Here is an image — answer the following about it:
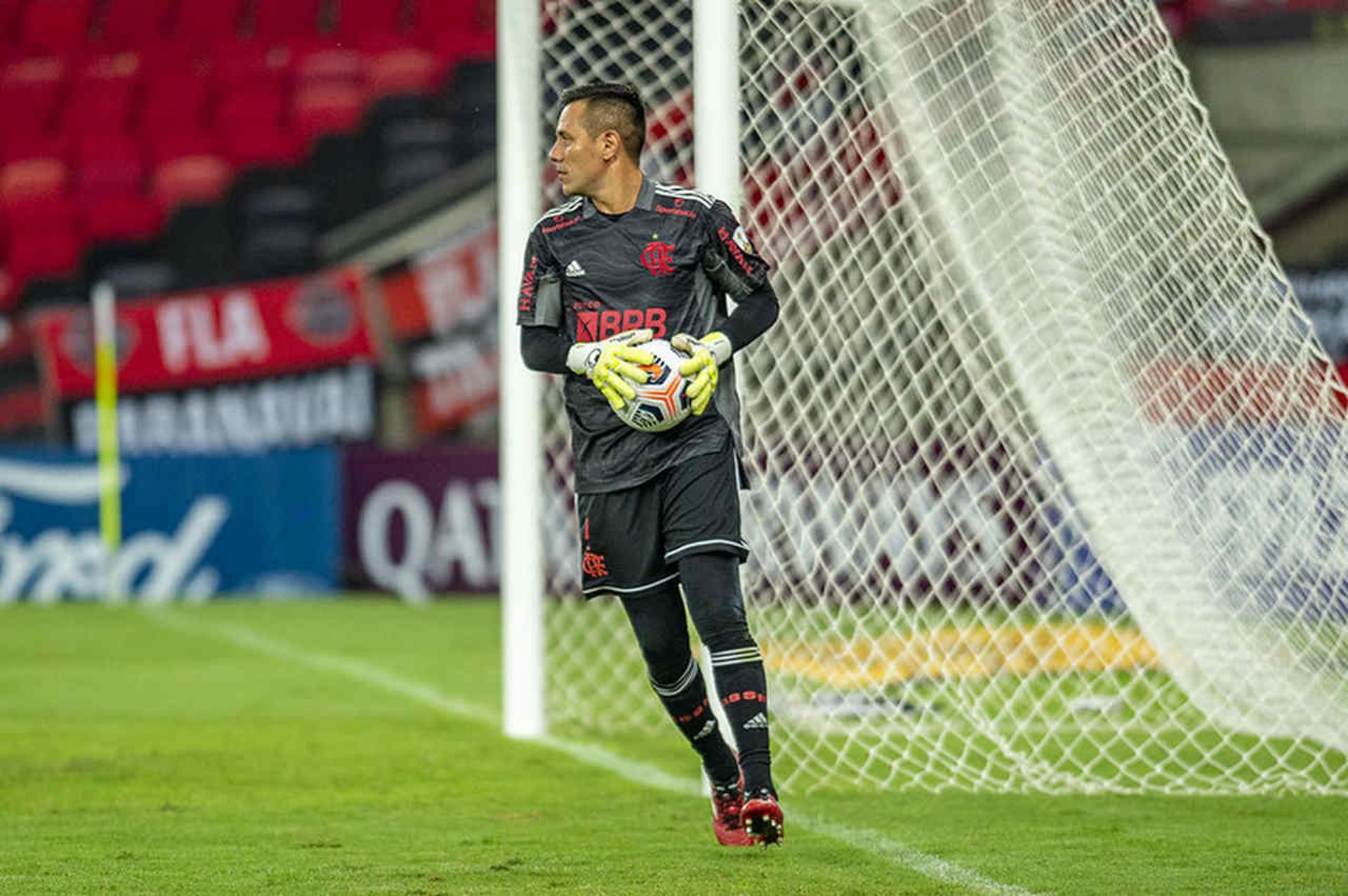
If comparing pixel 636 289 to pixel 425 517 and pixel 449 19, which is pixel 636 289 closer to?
pixel 425 517

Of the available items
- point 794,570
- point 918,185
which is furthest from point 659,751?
point 918,185

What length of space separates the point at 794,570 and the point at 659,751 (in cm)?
90

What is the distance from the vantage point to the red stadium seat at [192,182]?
17453 millimetres

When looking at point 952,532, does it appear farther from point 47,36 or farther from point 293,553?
point 47,36

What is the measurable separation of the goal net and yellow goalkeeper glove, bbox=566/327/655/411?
4.90ft

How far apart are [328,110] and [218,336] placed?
2.73 meters

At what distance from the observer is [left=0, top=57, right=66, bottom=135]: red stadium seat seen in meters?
18.8

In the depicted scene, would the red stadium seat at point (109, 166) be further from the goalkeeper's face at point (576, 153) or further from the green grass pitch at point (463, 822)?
the goalkeeper's face at point (576, 153)

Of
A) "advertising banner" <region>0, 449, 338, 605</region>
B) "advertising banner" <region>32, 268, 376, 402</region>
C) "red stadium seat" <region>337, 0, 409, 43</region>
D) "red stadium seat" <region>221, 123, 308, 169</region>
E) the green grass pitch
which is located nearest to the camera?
the green grass pitch

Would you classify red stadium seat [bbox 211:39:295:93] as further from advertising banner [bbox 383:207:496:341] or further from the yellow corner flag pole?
the yellow corner flag pole

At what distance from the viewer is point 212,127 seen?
18.5 meters

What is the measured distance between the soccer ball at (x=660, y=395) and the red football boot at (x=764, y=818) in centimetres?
86

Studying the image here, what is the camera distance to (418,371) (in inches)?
643

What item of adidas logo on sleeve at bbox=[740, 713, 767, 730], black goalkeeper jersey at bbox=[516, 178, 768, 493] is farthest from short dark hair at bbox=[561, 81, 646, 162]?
adidas logo on sleeve at bbox=[740, 713, 767, 730]
